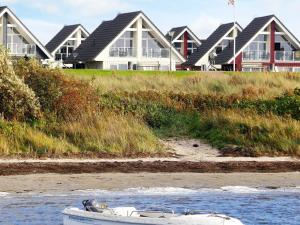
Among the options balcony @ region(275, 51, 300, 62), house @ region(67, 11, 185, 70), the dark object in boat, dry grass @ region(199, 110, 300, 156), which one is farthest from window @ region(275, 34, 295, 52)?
the dark object in boat

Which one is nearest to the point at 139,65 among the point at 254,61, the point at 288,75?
the point at 254,61

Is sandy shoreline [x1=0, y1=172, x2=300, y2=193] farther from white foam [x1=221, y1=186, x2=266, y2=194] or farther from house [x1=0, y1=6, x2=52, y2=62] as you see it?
house [x1=0, y1=6, x2=52, y2=62]

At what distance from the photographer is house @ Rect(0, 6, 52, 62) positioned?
209 feet

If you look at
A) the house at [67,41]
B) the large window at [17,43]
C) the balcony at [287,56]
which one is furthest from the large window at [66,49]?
the balcony at [287,56]

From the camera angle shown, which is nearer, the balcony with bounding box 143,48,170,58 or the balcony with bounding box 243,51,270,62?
the balcony with bounding box 143,48,170,58

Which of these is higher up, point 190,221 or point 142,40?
point 142,40

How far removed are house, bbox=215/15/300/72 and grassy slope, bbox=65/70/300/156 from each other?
37.9 m

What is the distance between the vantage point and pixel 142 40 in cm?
7281

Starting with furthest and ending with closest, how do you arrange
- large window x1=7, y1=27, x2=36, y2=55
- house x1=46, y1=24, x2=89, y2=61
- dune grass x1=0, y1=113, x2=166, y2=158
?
house x1=46, y1=24, x2=89, y2=61 < large window x1=7, y1=27, x2=36, y2=55 < dune grass x1=0, y1=113, x2=166, y2=158

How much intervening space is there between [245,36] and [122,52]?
12.4 meters

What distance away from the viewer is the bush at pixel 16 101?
2569cm

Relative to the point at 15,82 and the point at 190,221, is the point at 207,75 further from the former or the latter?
the point at 190,221

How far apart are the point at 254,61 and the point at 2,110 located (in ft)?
181

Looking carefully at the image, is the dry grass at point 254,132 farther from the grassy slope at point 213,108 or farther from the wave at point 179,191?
the wave at point 179,191
